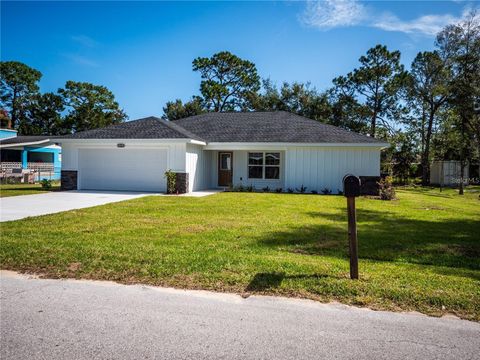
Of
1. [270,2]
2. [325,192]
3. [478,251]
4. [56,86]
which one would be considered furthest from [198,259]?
[56,86]

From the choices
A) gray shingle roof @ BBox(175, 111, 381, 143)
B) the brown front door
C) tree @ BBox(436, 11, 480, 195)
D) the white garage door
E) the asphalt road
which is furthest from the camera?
the brown front door

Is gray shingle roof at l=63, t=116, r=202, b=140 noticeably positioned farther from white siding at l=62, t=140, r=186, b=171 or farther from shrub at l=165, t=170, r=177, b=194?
shrub at l=165, t=170, r=177, b=194

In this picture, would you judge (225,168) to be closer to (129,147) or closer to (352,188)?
(129,147)

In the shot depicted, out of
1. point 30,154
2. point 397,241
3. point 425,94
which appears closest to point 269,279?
point 397,241

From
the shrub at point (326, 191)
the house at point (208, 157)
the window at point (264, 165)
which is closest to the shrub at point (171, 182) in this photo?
the house at point (208, 157)

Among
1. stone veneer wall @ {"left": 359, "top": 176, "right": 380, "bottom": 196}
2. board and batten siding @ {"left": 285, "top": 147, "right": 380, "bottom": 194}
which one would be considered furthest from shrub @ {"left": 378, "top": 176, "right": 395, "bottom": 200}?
board and batten siding @ {"left": 285, "top": 147, "right": 380, "bottom": 194}

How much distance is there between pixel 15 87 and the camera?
172 ft

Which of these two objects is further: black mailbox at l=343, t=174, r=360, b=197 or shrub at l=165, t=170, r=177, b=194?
shrub at l=165, t=170, r=177, b=194

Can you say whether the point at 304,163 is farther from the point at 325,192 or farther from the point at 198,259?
the point at 198,259

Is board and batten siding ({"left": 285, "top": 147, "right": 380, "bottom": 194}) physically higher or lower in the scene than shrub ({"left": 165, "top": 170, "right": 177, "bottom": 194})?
higher

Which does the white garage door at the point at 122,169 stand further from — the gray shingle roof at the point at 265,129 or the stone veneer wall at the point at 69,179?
the gray shingle roof at the point at 265,129

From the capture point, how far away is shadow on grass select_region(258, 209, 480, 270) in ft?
19.1

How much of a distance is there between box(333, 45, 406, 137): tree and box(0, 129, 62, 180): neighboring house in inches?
1074

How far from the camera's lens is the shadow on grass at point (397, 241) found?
19.1ft
